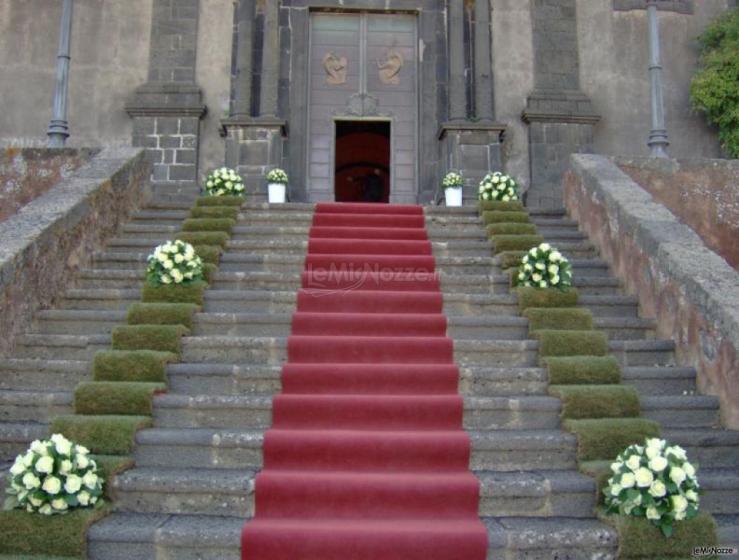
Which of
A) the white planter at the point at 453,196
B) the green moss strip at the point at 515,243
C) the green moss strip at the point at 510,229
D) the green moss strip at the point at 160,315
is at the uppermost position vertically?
the white planter at the point at 453,196

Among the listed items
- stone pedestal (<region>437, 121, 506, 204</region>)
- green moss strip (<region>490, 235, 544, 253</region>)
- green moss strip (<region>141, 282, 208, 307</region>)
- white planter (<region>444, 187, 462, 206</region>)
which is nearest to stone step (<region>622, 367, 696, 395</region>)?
green moss strip (<region>490, 235, 544, 253</region>)

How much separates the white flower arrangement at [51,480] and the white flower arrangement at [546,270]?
3504 millimetres

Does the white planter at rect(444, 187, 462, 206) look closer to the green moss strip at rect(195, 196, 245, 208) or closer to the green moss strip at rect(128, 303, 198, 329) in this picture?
the green moss strip at rect(195, 196, 245, 208)

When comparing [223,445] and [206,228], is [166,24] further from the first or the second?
[223,445]

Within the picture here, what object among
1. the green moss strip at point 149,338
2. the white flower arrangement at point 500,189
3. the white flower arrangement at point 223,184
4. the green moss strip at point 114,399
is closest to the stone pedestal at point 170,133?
the white flower arrangement at point 223,184

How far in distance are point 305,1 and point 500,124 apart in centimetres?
367

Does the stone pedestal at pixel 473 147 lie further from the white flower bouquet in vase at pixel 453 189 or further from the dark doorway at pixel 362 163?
the dark doorway at pixel 362 163

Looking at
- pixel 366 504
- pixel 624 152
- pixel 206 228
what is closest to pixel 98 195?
pixel 206 228

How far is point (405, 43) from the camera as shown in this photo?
11648mm

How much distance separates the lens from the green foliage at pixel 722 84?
11.2 metres

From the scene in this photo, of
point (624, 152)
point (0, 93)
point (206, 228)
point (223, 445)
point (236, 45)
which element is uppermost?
point (236, 45)

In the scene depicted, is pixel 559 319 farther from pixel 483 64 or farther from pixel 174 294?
pixel 483 64

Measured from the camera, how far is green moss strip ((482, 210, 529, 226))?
7.46 m

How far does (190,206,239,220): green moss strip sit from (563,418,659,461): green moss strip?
439 centimetres
